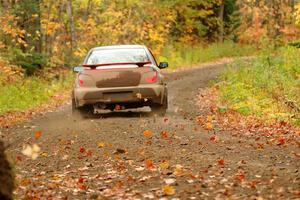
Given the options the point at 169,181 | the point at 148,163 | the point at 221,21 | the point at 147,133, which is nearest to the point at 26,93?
the point at 147,133

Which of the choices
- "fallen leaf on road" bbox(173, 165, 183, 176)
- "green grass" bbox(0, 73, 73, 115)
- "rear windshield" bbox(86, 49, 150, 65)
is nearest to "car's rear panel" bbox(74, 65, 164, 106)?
"rear windshield" bbox(86, 49, 150, 65)

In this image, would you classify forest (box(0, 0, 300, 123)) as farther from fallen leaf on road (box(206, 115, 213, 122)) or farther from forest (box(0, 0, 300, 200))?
fallen leaf on road (box(206, 115, 213, 122))

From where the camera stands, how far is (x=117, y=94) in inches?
531

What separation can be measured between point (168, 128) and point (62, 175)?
4.00 m

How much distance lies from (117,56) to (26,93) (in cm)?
670

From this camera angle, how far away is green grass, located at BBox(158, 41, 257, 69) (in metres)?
36.2

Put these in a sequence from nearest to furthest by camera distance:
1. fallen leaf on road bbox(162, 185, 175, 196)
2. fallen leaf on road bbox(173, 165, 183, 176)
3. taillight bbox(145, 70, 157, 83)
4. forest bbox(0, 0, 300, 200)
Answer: fallen leaf on road bbox(162, 185, 175, 196) < forest bbox(0, 0, 300, 200) < fallen leaf on road bbox(173, 165, 183, 176) < taillight bbox(145, 70, 157, 83)

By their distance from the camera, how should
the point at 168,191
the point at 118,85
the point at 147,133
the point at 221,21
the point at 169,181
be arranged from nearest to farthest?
the point at 168,191 < the point at 169,181 < the point at 147,133 < the point at 118,85 < the point at 221,21

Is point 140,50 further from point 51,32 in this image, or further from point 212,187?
point 51,32

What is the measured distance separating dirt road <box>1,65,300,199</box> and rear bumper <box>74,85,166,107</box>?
45cm

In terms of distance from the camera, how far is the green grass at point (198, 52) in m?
36.2

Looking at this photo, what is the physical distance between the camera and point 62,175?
835 centimetres

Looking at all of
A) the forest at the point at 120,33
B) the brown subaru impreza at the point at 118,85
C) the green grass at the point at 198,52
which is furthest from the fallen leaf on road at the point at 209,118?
the green grass at the point at 198,52

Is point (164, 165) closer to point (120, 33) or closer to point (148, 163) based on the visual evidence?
point (148, 163)
